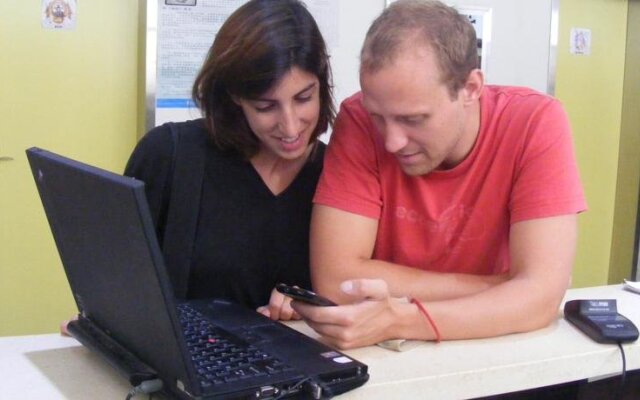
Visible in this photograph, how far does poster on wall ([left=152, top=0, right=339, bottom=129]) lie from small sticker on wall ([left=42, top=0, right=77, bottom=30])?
0.27m

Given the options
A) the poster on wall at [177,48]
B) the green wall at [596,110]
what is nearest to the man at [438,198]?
the poster on wall at [177,48]

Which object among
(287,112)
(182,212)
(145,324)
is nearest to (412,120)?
(287,112)

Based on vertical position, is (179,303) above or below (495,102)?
below

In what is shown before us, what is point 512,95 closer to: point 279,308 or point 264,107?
point 264,107

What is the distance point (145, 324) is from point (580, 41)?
360 centimetres

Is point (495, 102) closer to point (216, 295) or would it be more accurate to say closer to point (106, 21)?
point (216, 295)

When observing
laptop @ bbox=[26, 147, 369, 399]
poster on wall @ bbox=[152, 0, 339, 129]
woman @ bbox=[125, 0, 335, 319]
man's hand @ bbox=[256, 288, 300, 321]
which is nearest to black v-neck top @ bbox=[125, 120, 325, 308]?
woman @ bbox=[125, 0, 335, 319]

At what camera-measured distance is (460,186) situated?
1.43m

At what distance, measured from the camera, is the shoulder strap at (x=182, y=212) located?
1479 millimetres

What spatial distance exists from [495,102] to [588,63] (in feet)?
9.27

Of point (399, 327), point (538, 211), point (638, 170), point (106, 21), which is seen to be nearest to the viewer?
point (399, 327)

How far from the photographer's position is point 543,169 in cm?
138

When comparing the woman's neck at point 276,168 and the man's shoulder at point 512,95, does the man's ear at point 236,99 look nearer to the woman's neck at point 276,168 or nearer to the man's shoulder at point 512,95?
the woman's neck at point 276,168

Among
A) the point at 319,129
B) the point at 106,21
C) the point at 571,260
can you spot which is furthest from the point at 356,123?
the point at 106,21
